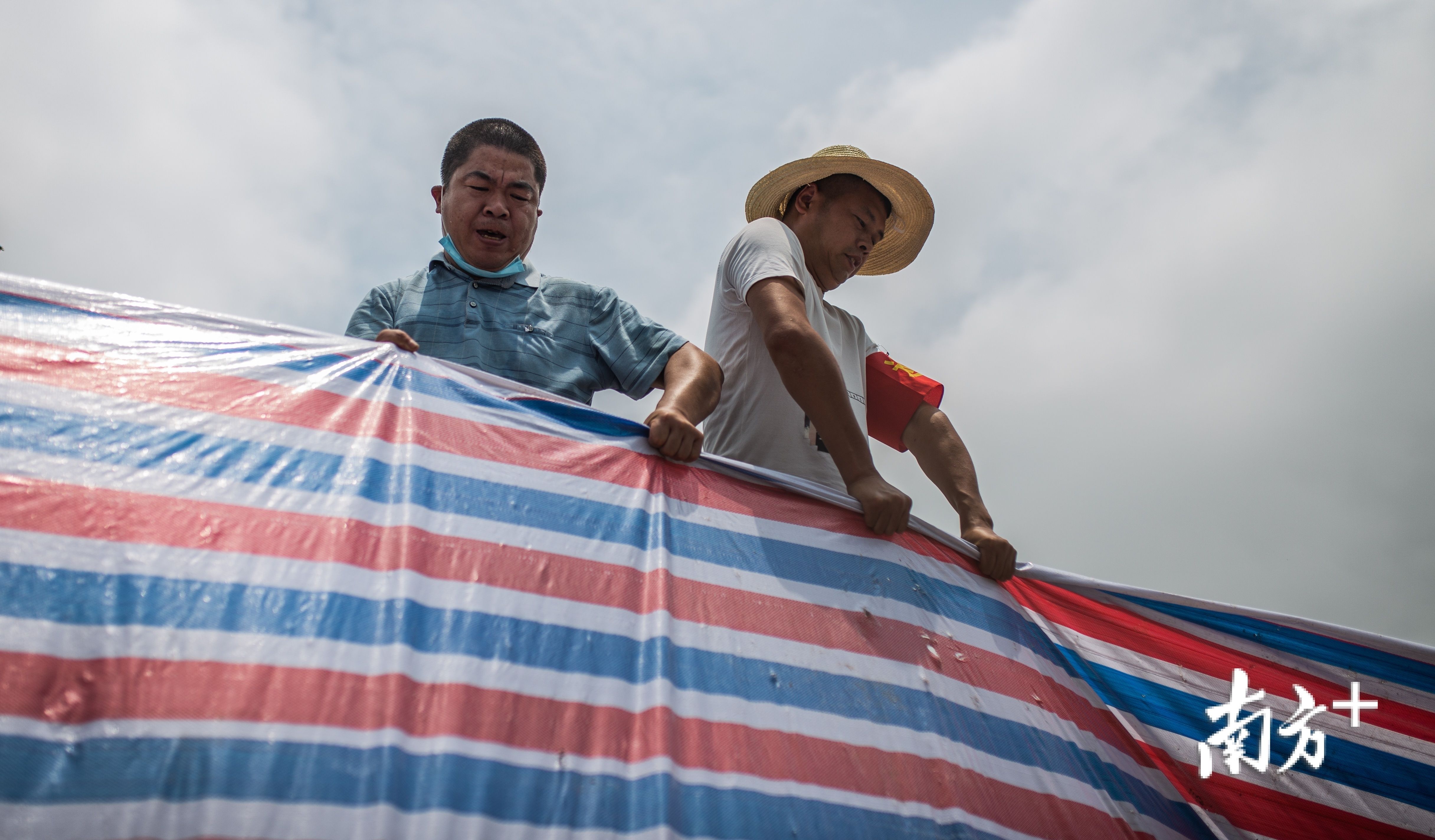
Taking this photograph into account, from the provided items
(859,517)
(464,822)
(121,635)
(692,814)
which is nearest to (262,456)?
(121,635)

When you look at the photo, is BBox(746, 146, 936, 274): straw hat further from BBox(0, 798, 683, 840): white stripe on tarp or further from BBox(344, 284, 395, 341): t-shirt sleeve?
BBox(0, 798, 683, 840): white stripe on tarp

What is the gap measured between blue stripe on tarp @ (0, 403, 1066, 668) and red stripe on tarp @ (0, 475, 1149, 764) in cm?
7

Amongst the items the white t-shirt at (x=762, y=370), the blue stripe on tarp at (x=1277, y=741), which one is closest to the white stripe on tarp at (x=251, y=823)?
the white t-shirt at (x=762, y=370)

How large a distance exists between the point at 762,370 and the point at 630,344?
0.38 m

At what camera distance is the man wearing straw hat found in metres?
2.09

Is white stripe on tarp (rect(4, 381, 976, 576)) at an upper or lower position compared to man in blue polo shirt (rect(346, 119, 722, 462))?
lower

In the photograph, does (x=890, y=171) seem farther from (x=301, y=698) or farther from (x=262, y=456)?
(x=301, y=698)

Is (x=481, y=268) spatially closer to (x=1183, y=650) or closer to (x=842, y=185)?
(x=842, y=185)

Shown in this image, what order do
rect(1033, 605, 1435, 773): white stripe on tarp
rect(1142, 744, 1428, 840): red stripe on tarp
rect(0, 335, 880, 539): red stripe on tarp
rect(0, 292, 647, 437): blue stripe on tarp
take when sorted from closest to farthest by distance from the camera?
rect(0, 335, 880, 539): red stripe on tarp
rect(0, 292, 647, 437): blue stripe on tarp
rect(1142, 744, 1428, 840): red stripe on tarp
rect(1033, 605, 1435, 773): white stripe on tarp

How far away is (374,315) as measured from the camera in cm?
240

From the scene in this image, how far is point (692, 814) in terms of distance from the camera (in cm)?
130

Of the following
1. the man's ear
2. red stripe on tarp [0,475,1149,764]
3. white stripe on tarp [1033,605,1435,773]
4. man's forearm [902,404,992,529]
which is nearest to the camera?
red stripe on tarp [0,475,1149,764]

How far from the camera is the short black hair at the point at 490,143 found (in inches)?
107

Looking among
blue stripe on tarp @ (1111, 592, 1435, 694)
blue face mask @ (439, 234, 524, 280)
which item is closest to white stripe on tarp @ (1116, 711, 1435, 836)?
blue stripe on tarp @ (1111, 592, 1435, 694)
